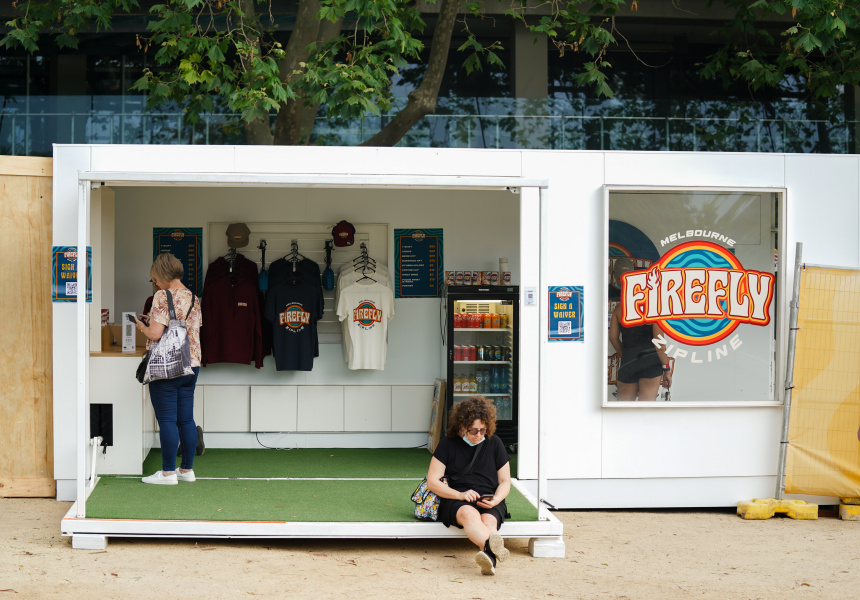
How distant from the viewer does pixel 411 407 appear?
27.5ft

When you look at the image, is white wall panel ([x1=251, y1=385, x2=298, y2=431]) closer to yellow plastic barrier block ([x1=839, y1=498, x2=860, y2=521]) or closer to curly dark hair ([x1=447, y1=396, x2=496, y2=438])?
curly dark hair ([x1=447, y1=396, x2=496, y2=438])

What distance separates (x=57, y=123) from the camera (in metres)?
10.2

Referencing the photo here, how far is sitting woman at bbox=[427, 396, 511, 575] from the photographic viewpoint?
5.36 meters

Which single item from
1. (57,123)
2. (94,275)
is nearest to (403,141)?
(57,123)

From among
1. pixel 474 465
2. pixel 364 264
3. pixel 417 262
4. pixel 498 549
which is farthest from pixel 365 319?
pixel 498 549

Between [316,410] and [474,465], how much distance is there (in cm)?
315

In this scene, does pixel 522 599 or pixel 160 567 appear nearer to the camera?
pixel 522 599

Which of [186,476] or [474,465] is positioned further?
[186,476]

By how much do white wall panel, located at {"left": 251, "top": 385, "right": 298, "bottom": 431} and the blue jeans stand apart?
1700mm

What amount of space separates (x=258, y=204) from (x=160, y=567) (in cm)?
398

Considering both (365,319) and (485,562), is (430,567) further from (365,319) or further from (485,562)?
(365,319)

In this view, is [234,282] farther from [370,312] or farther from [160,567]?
[160,567]

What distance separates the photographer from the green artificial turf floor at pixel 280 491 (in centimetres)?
567

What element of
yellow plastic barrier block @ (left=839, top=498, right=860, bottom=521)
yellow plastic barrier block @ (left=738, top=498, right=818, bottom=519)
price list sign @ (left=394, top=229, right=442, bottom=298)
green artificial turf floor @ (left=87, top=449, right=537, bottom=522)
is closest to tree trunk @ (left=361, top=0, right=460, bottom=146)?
price list sign @ (left=394, top=229, right=442, bottom=298)
